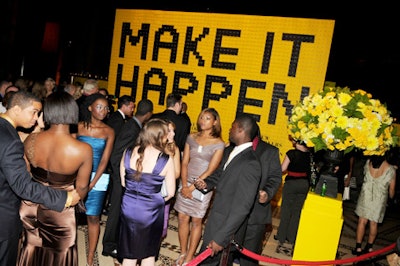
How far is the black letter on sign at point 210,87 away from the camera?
7.12 metres

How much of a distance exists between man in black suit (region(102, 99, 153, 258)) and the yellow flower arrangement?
1.75 metres

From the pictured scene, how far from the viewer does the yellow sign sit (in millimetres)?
6465

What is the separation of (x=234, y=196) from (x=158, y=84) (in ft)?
18.5

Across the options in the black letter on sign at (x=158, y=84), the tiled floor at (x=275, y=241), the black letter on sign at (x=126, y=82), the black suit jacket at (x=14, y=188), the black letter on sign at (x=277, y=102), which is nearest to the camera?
the black suit jacket at (x=14, y=188)

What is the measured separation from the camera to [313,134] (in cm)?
307

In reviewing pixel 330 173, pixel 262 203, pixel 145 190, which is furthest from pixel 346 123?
pixel 145 190

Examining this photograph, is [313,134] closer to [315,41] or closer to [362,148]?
[362,148]

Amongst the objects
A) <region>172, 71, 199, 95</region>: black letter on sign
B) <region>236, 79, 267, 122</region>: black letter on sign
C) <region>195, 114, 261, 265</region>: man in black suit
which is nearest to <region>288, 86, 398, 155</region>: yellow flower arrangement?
<region>195, 114, 261, 265</region>: man in black suit

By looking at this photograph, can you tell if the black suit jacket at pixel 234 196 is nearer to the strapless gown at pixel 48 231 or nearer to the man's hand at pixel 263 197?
the man's hand at pixel 263 197

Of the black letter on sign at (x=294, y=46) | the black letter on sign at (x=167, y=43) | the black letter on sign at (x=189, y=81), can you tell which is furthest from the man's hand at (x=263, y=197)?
the black letter on sign at (x=167, y=43)

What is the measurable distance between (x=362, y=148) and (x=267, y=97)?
3.88 meters

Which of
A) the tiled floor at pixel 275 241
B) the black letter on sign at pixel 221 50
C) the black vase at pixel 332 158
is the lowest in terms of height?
the tiled floor at pixel 275 241

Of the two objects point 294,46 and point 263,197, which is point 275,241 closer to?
point 263,197

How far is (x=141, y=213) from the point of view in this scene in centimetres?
281
